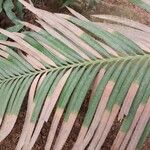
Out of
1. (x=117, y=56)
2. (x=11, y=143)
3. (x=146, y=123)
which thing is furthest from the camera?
(x=11, y=143)

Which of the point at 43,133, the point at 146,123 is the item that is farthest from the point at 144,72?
the point at 43,133

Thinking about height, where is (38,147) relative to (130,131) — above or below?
below

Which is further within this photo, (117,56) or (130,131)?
(117,56)

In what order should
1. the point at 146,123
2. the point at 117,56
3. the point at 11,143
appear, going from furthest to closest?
the point at 11,143 → the point at 117,56 → the point at 146,123

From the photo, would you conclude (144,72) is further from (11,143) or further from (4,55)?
(11,143)

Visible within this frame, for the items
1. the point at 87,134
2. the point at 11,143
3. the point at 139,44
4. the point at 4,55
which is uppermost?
the point at 139,44

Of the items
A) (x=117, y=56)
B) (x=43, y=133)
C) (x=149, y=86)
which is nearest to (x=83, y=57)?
(x=117, y=56)

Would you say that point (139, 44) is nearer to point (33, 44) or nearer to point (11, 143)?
point (33, 44)
